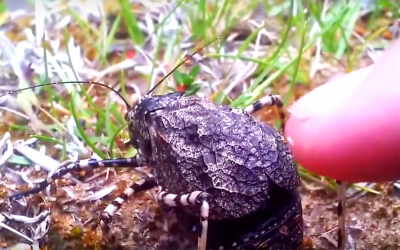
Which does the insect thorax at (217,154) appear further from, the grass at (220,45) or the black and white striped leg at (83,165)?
the grass at (220,45)

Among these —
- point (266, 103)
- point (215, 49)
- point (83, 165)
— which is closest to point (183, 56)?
point (215, 49)

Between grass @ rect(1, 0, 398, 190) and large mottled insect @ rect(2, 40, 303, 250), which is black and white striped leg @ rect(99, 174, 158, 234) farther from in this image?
grass @ rect(1, 0, 398, 190)

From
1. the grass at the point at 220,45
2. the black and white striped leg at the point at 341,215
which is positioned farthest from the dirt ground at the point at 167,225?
the grass at the point at 220,45

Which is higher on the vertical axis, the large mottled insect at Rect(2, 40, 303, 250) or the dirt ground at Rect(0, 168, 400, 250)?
→ the large mottled insect at Rect(2, 40, 303, 250)

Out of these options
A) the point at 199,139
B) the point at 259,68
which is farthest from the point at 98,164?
the point at 259,68

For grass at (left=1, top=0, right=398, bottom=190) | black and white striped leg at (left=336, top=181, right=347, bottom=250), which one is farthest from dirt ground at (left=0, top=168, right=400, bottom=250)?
grass at (left=1, top=0, right=398, bottom=190)

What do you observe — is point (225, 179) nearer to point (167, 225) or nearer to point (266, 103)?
point (167, 225)

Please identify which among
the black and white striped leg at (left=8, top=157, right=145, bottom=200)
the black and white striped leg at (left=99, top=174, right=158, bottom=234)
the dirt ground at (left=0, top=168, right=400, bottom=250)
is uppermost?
the black and white striped leg at (left=8, top=157, right=145, bottom=200)
